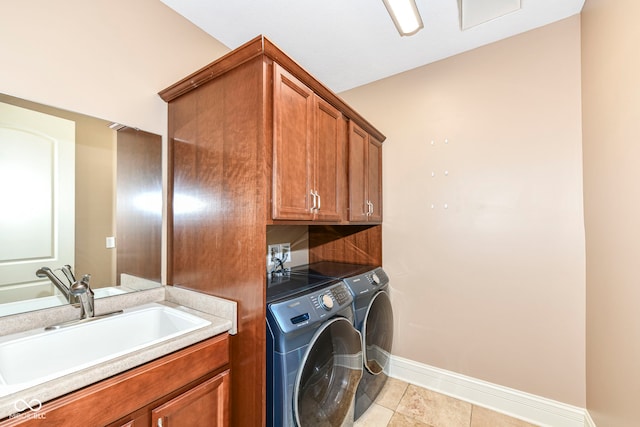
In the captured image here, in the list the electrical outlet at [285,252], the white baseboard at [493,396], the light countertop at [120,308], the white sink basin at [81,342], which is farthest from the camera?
the electrical outlet at [285,252]

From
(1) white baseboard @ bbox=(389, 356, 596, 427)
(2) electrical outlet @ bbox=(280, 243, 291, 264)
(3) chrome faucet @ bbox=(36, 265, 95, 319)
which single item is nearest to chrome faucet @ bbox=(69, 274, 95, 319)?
(3) chrome faucet @ bbox=(36, 265, 95, 319)

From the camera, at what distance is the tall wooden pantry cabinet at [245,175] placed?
1236mm

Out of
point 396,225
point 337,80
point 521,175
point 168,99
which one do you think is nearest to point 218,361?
point 168,99

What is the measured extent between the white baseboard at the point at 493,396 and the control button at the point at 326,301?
133 centimetres

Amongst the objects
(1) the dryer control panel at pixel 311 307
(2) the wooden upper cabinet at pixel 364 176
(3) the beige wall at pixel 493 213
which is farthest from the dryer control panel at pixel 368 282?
(2) the wooden upper cabinet at pixel 364 176

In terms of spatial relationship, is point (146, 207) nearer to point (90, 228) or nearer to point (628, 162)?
point (90, 228)

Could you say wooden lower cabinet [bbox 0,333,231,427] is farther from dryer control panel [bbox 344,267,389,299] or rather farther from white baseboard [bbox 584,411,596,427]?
white baseboard [bbox 584,411,596,427]

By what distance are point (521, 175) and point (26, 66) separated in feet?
9.16

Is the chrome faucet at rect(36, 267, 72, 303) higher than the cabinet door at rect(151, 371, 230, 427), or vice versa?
the chrome faucet at rect(36, 267, 72, 303)

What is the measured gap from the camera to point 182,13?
5.57ft

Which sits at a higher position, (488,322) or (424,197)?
(424,197)

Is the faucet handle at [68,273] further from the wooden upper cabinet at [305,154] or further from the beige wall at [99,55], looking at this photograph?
the wooden upper cabinet at [305,154]

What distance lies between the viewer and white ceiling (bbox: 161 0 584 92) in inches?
65.8

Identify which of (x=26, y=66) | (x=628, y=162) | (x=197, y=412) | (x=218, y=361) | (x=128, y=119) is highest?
(x=26, y=66)
